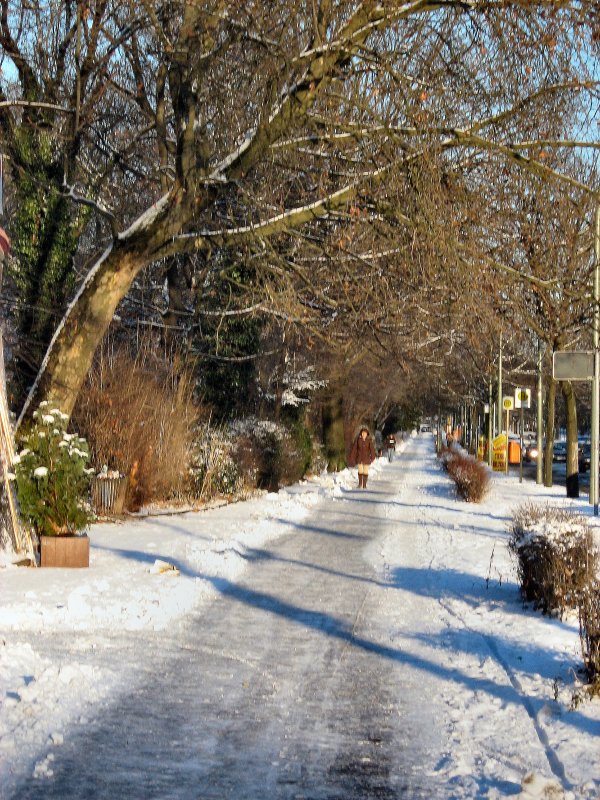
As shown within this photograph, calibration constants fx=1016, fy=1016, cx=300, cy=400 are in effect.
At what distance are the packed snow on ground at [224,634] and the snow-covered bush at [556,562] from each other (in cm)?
21

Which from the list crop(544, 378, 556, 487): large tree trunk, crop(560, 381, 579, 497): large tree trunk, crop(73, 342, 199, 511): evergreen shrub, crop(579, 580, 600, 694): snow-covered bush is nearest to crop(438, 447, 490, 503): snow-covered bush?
crop(560, 381, 579, 497): large tree trunk

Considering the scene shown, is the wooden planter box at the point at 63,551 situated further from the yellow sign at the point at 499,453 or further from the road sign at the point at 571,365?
the yellow sign at the point at 499,453

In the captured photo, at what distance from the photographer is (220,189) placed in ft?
43.9

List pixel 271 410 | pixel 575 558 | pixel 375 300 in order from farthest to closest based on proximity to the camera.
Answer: pixel 271 410, pixel 375 300, pixel 575 558

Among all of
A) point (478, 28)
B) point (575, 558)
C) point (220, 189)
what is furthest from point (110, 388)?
point (575, 558)

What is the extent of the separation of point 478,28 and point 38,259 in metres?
9.35

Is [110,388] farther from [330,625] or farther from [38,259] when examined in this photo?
[330,625]

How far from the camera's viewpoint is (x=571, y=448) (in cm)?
2827

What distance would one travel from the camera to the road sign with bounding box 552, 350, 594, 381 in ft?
60.5

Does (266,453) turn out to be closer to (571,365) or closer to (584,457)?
(571,365)

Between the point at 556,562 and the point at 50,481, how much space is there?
227 inches

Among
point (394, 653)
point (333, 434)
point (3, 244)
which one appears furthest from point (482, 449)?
point (394, 653)

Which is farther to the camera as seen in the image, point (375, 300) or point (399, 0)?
point (375, 300)

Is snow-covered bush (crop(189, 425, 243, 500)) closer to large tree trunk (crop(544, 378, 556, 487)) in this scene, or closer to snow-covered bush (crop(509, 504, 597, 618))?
large tree trunk (crop(544, 378, 556, 487))
